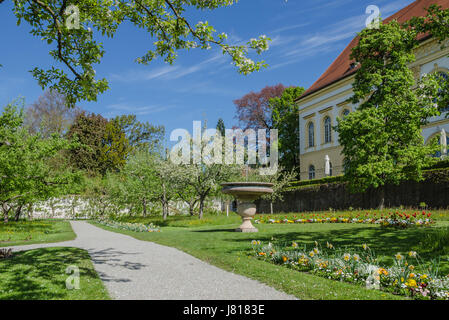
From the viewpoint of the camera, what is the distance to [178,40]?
729cm

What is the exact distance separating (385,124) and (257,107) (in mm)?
24834

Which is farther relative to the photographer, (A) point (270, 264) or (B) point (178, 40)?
(B) point (178, 40)

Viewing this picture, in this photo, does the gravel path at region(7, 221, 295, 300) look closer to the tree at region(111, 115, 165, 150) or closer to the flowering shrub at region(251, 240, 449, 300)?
the flowering shrub at region(251, 240, 449, 300)

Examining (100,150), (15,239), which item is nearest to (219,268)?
(15,239)

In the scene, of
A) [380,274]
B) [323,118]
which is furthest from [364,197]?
[380,274]

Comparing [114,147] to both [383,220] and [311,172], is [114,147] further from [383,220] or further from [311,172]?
[383,220]

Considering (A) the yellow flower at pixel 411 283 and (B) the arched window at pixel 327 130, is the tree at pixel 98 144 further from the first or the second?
(A) the yellow flower at pixel 411 283

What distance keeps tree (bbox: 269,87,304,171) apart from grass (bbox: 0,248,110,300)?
107 feet

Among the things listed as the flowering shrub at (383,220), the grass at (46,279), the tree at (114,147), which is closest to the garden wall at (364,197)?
the flowering shrub at (383,220)

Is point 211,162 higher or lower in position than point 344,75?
lower

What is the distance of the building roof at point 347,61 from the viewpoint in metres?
26.6

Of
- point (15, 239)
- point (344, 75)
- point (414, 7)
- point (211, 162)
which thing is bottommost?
point (15, 239)
